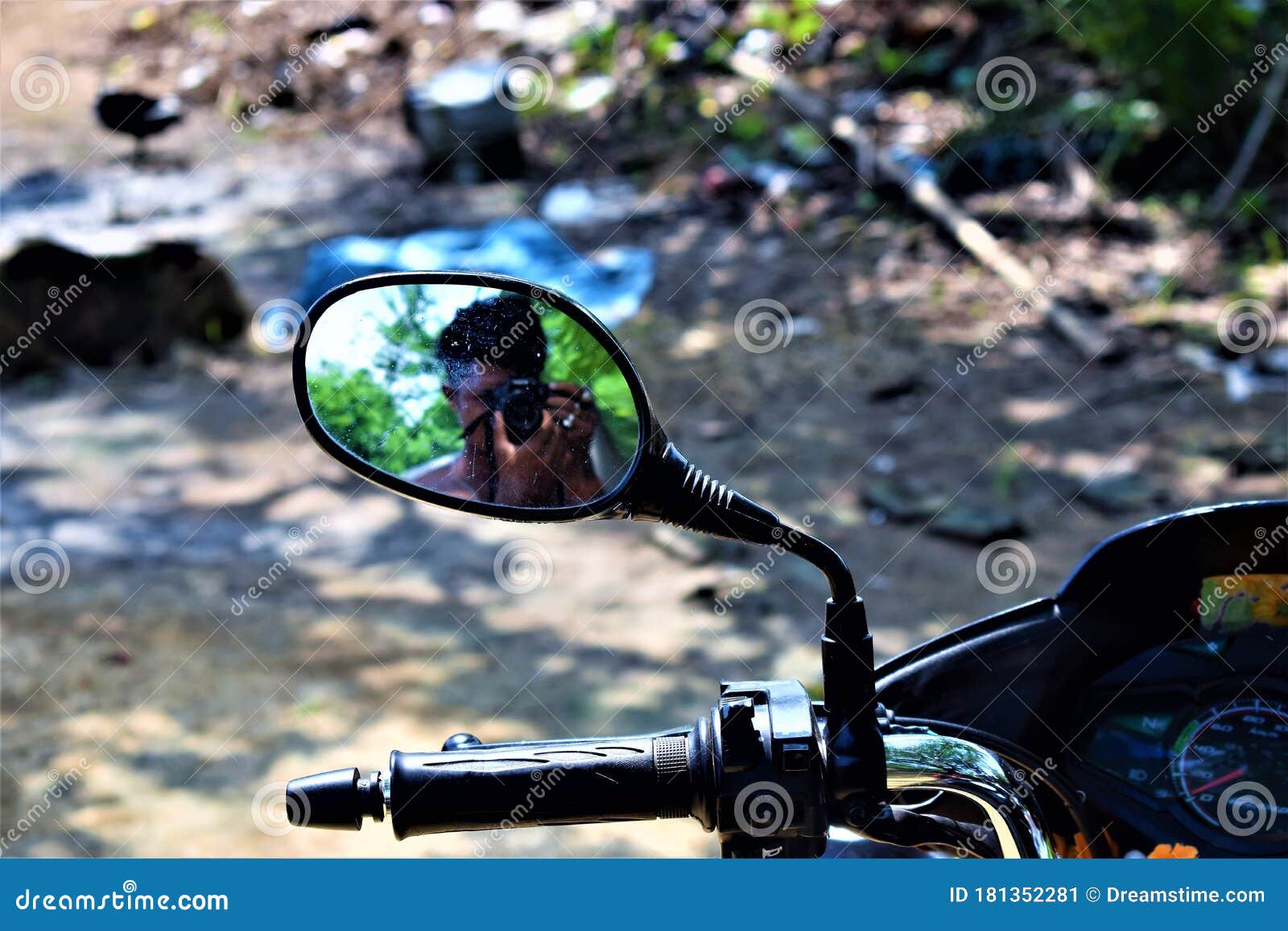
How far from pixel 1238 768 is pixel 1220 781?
2 centimetres

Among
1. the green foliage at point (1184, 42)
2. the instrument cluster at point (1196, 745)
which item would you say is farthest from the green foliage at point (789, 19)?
the instrument cluster at point (1196, 745)

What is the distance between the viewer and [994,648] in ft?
4.36

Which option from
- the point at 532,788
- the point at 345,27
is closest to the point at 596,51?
the point at 345,27

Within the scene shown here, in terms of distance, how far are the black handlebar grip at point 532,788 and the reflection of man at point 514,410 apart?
23 cm

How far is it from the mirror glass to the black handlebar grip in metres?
0.22

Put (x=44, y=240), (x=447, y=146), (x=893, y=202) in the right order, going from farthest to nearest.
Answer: (x=447, y=146) → (x=893, y=202) → (x=44, y=240)

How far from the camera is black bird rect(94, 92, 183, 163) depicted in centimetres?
897

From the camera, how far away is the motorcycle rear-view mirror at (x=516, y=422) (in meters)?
1.12

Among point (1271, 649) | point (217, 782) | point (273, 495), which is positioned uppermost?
point (273, 495)

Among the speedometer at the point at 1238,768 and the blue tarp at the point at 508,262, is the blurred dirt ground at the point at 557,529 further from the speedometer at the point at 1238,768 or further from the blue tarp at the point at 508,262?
the speedometer at the point at 1238,768

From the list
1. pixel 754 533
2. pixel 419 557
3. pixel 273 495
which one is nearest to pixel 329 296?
pixel 754 533

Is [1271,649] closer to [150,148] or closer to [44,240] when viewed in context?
[44,240]

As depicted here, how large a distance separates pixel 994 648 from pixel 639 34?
347 inches

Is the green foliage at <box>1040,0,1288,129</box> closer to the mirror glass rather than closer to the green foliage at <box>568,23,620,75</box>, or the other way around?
the green foliage at <box>568,23,620,75</box>
